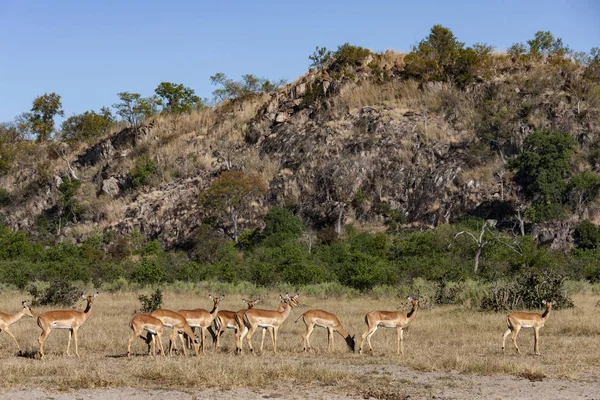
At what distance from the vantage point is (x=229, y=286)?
114 ft

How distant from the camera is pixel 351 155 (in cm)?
5759

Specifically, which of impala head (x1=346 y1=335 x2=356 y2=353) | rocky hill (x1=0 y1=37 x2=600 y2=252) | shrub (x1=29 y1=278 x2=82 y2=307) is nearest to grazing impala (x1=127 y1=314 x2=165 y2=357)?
impala head (x1=346 y1=335 x2=356 y2=353)

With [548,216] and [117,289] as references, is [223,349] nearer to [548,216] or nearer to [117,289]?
[117,289]

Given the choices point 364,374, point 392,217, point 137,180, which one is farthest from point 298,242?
point 364,374

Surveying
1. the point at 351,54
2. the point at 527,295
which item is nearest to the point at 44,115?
the point at 351,54

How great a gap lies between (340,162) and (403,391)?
4472 centimetres

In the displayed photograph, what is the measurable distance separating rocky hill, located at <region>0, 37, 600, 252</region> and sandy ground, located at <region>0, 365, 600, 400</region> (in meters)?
34.4

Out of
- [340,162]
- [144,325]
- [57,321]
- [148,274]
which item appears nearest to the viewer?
[144,325]

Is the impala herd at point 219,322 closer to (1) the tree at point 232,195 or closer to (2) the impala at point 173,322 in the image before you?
(2) the impala at point 173,322

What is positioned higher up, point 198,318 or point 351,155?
point 351,155

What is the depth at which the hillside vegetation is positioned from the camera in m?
40.5

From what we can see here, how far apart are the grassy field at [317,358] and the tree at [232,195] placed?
31191 millimetres

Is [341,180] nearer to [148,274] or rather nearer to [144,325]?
[148,274]

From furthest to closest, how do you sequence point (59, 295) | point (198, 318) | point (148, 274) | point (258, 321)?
1. point (148, 274)
2. point (59, 295)
3. point (198, 318)
4. point (258, 321)
